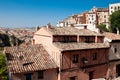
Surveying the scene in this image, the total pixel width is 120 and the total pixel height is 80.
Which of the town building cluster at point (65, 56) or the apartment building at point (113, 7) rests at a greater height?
the apartment building at point (113, 7)

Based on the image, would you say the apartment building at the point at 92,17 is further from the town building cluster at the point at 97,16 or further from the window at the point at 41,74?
the window at the point at 41,74

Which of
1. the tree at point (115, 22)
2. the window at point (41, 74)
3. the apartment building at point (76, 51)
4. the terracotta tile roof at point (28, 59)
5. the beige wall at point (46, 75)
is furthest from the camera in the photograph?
the tree at point (115, 22)

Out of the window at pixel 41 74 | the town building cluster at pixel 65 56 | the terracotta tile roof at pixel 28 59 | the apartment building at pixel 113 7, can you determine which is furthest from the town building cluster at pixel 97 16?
the window at pixel 41 74

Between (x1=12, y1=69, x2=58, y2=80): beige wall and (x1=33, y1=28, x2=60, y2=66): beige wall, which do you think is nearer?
(x1=12, y1=69, x2=58, y2=80): beige wall

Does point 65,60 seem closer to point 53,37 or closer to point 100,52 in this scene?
point 53,37

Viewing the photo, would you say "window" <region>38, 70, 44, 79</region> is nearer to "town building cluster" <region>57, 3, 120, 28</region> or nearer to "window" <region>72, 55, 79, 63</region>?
"window" <region>72, 55, 79, 63</region>

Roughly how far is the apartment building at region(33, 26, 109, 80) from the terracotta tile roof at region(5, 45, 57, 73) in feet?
3.89

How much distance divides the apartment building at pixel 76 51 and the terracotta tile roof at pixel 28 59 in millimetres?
1185

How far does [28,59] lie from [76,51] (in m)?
7.09

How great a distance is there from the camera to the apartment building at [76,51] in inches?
1077

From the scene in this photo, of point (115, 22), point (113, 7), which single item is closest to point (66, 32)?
point (115, 22)

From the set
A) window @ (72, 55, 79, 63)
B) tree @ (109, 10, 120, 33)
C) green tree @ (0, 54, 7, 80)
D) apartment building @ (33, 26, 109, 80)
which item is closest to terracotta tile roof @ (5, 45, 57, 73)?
apartment building @ (33, 26, 109, 80)

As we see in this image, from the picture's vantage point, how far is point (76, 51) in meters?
28.5

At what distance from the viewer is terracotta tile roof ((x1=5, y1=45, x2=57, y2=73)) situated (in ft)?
80.8
